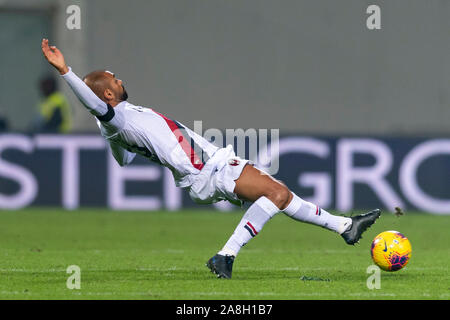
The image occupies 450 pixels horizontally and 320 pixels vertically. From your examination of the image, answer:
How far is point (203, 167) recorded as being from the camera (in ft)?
26.6

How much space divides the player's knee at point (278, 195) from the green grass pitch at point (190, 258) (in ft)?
1.86

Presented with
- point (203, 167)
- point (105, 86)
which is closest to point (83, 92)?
point (105, 86)

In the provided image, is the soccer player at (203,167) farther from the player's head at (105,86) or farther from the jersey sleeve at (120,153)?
the jersey sleeve at (120,153)

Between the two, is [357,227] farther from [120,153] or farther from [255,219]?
[120,153]

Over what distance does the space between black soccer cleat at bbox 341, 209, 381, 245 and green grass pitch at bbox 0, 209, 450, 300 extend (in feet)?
0.96

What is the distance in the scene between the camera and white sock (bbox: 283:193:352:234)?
811cm

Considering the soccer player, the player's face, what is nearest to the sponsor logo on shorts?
the soccer player

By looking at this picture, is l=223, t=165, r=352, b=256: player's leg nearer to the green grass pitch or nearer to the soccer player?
the soccer player

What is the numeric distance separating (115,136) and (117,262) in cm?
152

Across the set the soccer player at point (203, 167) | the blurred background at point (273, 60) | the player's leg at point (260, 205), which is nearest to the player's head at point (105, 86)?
the soccer player at point (203, 167)

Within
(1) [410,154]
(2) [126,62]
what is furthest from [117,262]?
(2) [126,62]

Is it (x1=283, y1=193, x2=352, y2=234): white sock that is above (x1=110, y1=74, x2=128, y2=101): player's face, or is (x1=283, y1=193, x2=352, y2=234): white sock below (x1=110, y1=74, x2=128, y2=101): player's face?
below

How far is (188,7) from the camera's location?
19875 millimetres

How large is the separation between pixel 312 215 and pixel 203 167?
3.07 feet
